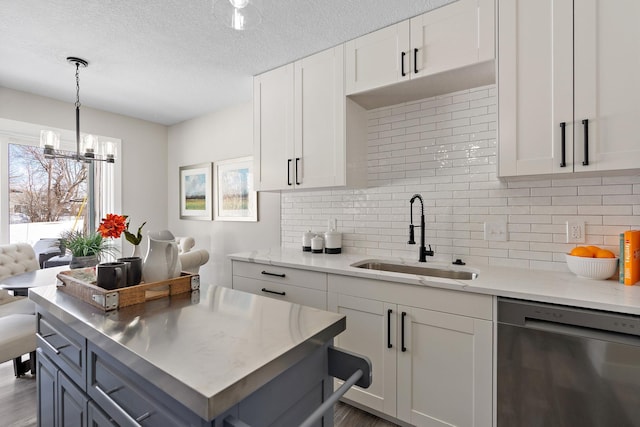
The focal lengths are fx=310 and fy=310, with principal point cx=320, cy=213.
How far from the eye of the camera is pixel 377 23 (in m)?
2.07

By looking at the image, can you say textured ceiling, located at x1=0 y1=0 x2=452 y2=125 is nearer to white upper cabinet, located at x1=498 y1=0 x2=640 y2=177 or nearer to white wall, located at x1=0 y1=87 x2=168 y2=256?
white wall, located at x1=0 y1=87 x2=168 y2=256

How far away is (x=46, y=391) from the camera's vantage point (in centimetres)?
137

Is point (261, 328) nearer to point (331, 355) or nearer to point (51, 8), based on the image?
point (331, 355)

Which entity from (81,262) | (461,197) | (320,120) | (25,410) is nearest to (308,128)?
(320,120)

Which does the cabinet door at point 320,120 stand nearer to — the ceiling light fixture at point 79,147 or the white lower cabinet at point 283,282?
the white lower cabinet at point 283,282

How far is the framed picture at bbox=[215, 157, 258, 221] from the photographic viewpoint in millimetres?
3459

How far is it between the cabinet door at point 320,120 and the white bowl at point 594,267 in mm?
1440

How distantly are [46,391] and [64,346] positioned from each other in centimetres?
38

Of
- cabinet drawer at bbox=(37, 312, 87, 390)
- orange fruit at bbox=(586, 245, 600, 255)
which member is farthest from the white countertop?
cabinet drawer at bbox=(37, 312, 87, 390)

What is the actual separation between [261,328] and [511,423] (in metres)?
1.34

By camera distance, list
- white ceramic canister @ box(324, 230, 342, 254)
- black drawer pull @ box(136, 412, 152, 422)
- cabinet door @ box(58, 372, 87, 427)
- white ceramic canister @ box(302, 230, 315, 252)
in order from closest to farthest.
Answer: black drawer pull @ box(136, 412, 152, 422) < cabinet door @ box(58, 372, 87, 427) < white ceramic canister @ box(324, 230, 342, 254) < white ceramic canister @ box(302, 230, 315, 252)

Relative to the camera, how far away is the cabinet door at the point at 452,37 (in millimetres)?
1755

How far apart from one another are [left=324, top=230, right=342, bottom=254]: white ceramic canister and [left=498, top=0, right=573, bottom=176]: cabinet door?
1.30 m

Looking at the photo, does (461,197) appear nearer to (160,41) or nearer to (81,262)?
(160,41)
